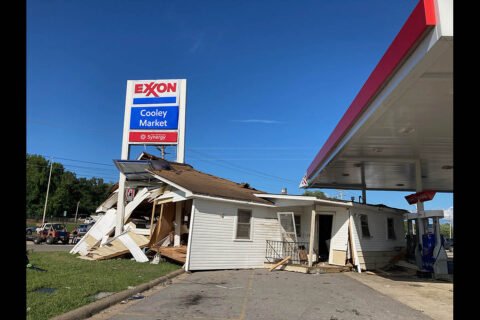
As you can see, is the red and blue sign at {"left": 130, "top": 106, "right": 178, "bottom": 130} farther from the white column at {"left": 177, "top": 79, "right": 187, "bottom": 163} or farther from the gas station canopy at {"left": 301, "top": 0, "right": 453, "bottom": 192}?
the gas station canopy at {"left": 301, "top": 0, "right": 453, "bottom": 192}

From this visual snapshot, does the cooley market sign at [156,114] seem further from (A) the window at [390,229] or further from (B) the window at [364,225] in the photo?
(A) the window at [390,229]

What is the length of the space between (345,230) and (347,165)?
4154 mm

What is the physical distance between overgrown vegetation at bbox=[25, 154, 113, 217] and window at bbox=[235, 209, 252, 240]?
62.5 meters

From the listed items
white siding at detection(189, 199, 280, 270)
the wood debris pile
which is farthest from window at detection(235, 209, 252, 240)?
the wood debris pile

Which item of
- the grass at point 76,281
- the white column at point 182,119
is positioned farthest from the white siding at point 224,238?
the white column at point 182,119

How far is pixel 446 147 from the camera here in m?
13.3

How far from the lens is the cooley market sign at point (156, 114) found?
58.9 ft

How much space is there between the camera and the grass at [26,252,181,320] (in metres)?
5.93

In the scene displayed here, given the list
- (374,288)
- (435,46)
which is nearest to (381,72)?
(435,46)

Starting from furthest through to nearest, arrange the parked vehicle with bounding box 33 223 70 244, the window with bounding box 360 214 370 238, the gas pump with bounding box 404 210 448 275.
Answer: the parked vehicle with bounding box 33 223 70 244, the window with bounding box 360 214 370 238, the gas pump with bounding box 404 210 448 275

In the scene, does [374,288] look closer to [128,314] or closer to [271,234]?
[271,234]

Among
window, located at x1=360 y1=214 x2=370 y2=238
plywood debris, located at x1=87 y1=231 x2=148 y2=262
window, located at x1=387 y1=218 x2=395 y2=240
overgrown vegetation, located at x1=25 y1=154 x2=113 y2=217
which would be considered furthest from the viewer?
overgrown vegetation, located at x1=25 y1=154 x2=113 y2=217

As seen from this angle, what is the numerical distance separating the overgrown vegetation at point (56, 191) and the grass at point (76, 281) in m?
61.7

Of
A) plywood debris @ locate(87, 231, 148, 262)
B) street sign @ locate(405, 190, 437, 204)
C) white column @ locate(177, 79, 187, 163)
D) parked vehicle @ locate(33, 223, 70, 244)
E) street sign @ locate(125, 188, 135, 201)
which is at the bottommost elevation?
parked vehicle @ locate(33, 223, 70, 244)
